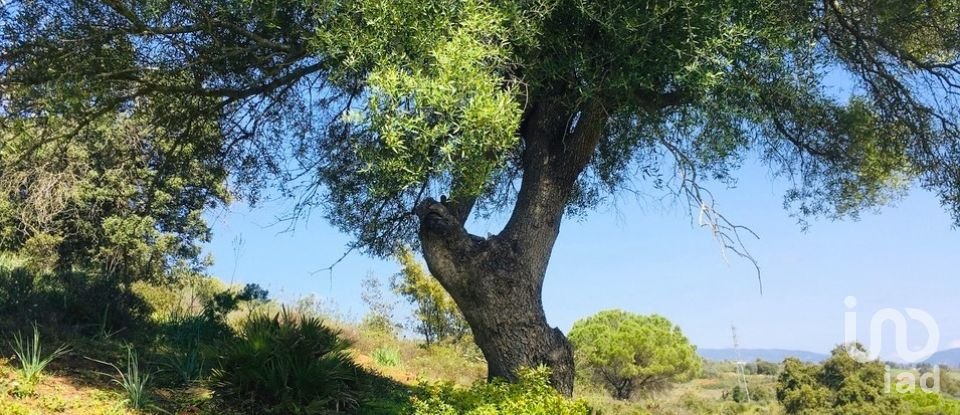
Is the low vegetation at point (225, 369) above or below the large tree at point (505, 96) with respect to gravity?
below

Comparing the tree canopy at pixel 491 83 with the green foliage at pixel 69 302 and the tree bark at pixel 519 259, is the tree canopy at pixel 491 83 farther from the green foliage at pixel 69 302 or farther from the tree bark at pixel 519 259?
the green foliage at pixel 69 302

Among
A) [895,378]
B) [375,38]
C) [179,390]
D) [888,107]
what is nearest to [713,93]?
[375,38]

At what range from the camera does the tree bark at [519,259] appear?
A: 8133mm

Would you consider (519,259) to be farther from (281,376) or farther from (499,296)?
(281,376)

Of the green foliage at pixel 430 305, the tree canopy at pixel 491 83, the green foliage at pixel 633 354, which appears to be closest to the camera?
the tree canopy at pixel 491 83

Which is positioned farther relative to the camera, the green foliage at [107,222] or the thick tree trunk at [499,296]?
the green foliage at [107,222]

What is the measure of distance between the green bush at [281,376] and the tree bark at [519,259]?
156 centimetres

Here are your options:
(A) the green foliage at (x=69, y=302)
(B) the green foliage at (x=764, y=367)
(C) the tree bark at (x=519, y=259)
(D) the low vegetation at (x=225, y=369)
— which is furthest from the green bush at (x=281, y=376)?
(B) the green foliage at (x=764, y=367)

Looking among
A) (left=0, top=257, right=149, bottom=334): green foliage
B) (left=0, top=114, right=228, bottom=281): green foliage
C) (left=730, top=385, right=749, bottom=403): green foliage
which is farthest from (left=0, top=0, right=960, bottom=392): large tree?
(left=730, top=385, right=749, bottom=403): green foliage

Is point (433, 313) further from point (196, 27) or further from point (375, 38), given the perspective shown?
point (375, 38)

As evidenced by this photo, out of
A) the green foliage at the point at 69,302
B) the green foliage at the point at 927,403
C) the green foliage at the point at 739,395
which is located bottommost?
the green foliage at the point at 739,395

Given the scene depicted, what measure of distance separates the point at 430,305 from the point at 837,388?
14560mm

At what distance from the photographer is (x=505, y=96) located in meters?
6.22

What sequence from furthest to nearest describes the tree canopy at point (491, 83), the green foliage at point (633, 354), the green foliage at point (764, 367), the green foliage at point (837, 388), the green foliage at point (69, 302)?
the green foliage at point (764, 367), the green foliage at point (633, 354), the green foliage at point (837, 388), the green foliage at point (69, 302), the tree canopy at point (491, 83)
